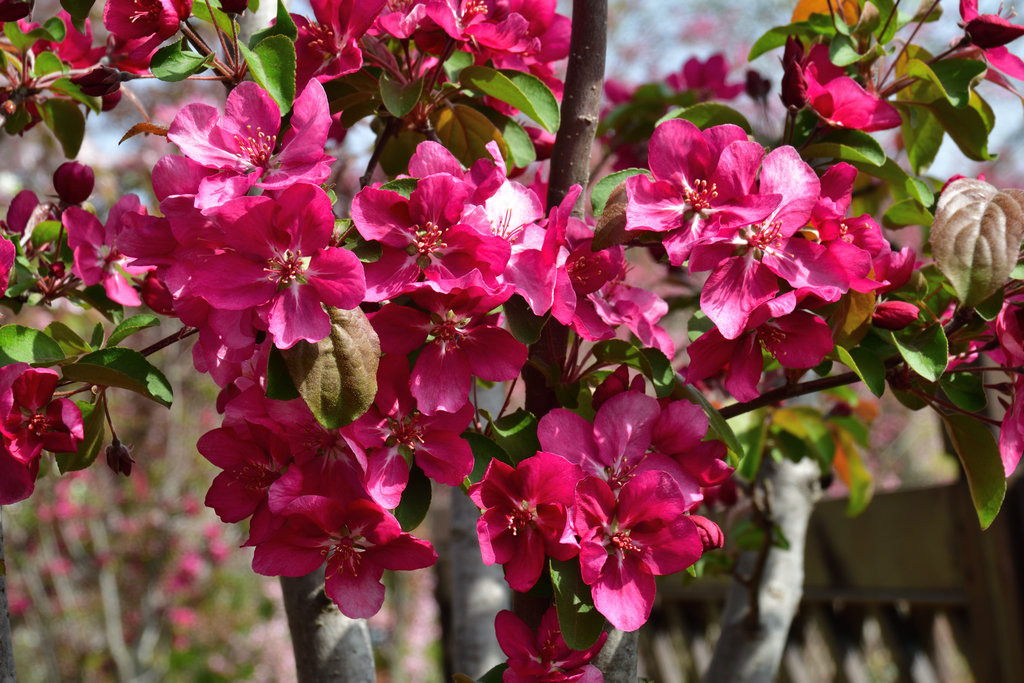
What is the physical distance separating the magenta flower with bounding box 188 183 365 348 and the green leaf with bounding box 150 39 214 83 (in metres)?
0.20

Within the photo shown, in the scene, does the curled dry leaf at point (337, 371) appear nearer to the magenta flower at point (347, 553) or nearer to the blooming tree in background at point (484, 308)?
the blooming tree in background at point (484, 308)

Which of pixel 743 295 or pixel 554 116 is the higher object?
pixel 554 116

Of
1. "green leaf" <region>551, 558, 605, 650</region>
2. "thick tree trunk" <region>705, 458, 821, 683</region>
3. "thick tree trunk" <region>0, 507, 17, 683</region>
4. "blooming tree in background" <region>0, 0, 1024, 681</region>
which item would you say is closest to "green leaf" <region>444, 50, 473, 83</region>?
"blooming tree in background" <region>0, 0, 1024, 681</region>

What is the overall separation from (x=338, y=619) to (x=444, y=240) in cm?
58

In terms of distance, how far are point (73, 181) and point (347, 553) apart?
0.58 m

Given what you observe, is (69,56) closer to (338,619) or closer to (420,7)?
(420,7)

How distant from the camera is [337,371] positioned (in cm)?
62

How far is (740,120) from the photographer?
964 mm

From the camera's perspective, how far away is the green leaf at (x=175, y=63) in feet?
2.42

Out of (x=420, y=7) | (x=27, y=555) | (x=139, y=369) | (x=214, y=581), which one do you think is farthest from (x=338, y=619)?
(x=214, y=581)

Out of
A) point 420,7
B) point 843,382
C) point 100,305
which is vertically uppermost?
point 420,7

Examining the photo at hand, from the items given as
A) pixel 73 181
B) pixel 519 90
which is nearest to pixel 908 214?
pixel 519 90

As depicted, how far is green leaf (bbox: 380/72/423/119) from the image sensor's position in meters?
0.78

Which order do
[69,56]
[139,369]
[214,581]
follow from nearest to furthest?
[139,369], [69,56], [214,581]
